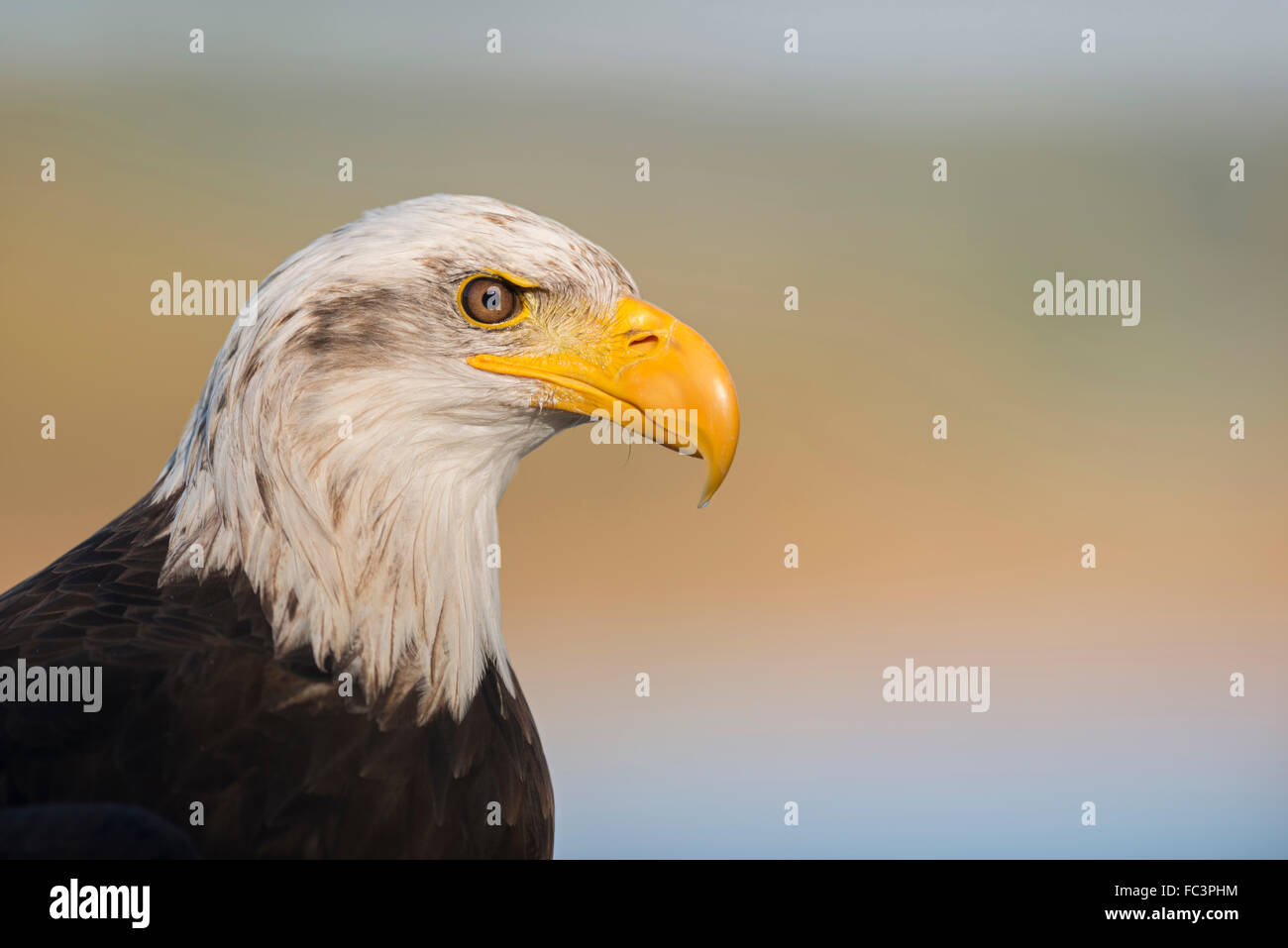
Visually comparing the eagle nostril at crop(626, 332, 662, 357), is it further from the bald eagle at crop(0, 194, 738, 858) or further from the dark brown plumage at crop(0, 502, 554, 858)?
the dark brown plumage at crop(0, 502, 554, 858)

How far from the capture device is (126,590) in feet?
6.65

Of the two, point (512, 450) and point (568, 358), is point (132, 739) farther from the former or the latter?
point (568, 358)

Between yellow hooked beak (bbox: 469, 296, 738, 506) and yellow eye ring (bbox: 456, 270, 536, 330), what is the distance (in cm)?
7

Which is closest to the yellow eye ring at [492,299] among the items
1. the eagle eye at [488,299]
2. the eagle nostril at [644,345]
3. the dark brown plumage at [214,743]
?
the eagle eye at [488,299]

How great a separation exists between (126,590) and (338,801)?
1.79 ft

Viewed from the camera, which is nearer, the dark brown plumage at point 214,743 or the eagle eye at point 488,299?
the dark brown plumage at point 214,743

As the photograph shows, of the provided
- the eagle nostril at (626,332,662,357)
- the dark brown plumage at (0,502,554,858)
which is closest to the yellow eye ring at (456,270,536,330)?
the eagle nostril at (626,332,662,357)

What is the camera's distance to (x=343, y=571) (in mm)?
2018

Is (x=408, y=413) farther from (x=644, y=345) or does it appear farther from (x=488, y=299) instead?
(x=644, y=345)

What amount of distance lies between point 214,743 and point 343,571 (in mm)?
353

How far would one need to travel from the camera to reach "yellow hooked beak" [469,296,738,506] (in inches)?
84.3

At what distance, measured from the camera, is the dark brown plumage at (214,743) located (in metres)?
1.85

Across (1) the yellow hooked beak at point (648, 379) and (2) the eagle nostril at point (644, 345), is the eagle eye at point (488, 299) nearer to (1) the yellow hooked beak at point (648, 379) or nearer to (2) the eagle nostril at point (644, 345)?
(1) the yellow hooked beak at point (648, 379)

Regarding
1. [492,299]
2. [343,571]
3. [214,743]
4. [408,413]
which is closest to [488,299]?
[492,299]
